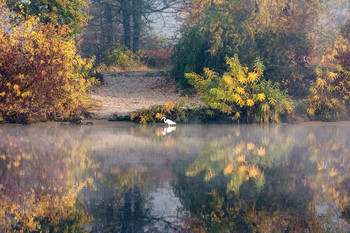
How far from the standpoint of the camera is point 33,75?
51.6 feet

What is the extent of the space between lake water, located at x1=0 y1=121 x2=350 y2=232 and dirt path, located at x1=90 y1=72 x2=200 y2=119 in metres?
4.45

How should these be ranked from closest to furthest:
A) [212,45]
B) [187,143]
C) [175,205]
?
[175,205] → [187,143] → [212,45]

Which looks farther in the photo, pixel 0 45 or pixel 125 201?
pixel 0 45

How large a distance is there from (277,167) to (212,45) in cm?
1169

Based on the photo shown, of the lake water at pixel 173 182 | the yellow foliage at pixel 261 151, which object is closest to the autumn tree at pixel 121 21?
the lake water at pixel 173 182

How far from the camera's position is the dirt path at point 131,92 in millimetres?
18016

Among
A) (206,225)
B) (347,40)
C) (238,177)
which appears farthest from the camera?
(347,40)

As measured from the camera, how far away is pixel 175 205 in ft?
20.9

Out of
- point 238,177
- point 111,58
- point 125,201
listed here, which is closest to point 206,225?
point 125,201

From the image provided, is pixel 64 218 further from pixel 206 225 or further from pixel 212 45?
pixel 212 45

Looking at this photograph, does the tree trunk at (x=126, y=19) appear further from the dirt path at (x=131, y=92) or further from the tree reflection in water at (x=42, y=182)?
the tree reflection in water at (x=42, y=182)

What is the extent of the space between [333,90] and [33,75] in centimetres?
998

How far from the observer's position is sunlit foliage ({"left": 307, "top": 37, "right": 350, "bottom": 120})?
1702cm

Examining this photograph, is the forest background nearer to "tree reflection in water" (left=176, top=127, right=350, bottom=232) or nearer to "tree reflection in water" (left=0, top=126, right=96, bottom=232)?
"tree reflection in water" (left=0, top=126, right=96, bottom=232)
